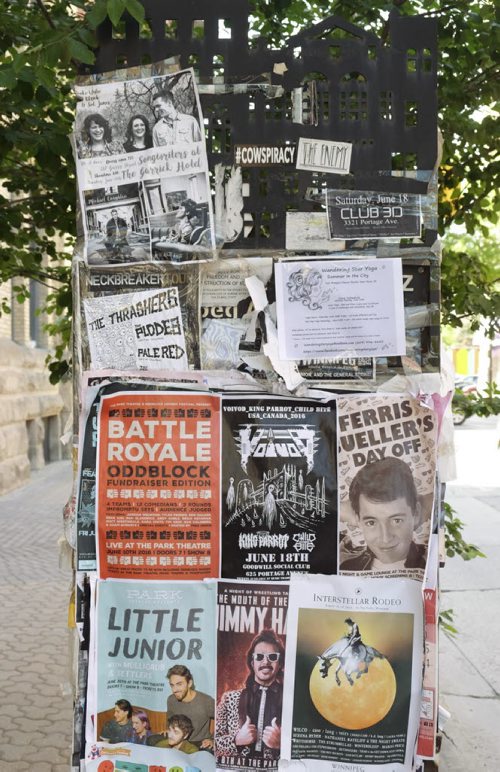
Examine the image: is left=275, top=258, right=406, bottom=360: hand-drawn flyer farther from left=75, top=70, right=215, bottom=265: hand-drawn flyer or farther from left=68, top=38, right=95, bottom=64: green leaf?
left=68, top=38, right=95, bottom=64: green leaf

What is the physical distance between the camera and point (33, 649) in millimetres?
5891

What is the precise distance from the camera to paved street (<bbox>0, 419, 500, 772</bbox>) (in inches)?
165

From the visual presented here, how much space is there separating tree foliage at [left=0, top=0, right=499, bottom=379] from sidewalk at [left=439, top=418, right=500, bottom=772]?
2.08 m

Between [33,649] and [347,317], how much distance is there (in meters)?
4.60

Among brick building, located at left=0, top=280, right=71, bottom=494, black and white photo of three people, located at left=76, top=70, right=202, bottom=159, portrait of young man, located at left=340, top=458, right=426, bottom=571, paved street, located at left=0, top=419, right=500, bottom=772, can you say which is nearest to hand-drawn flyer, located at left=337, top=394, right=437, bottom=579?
portrait of young man, located at left=340, top=458, right=426, bottom=571

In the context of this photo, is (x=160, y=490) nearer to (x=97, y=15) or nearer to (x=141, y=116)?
(x=141, y=116)

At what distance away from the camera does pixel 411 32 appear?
2193 mm

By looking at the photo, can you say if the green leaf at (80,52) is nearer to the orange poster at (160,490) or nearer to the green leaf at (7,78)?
the green leaf at (7,78)

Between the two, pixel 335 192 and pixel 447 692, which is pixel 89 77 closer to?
pixel 335 192

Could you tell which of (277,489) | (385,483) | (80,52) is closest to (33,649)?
(277,489)

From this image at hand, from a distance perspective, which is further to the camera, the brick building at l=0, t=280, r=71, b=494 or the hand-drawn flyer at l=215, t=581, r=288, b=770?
the brick building at l=0, t=280, r=71, b=494

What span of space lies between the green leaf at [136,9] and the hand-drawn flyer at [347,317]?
0.75m

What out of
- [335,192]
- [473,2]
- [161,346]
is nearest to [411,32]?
[335,192]

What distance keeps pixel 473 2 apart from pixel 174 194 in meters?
2.12
